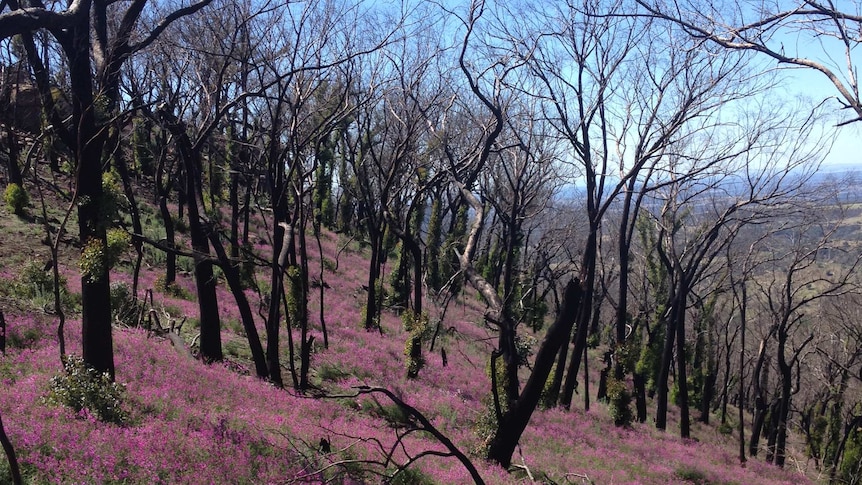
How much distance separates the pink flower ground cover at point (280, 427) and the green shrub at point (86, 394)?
187 mm

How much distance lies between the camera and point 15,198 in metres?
20.2

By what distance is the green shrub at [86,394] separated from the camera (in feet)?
26.0

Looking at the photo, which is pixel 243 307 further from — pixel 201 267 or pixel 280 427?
pixel 280 427

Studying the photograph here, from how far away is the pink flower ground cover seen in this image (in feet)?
23.2

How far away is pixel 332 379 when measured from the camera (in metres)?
15.5

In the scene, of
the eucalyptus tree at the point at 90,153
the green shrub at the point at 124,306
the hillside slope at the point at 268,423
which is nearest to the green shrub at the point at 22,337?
the hillside slope at the point at 268,423

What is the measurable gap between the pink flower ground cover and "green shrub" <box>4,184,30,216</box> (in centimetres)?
522

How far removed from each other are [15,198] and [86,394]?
16.4m

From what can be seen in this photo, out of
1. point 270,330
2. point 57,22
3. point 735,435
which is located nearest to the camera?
point 57,22

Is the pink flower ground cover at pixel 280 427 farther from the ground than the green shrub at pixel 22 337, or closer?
closer

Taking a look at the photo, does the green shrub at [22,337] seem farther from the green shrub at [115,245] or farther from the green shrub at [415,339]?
the green shrub at [415,339]

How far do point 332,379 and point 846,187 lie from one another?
17.0 meters

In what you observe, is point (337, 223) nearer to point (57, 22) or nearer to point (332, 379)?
point (332, 379)

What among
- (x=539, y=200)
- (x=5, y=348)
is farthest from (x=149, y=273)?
(x=539, y=200)
